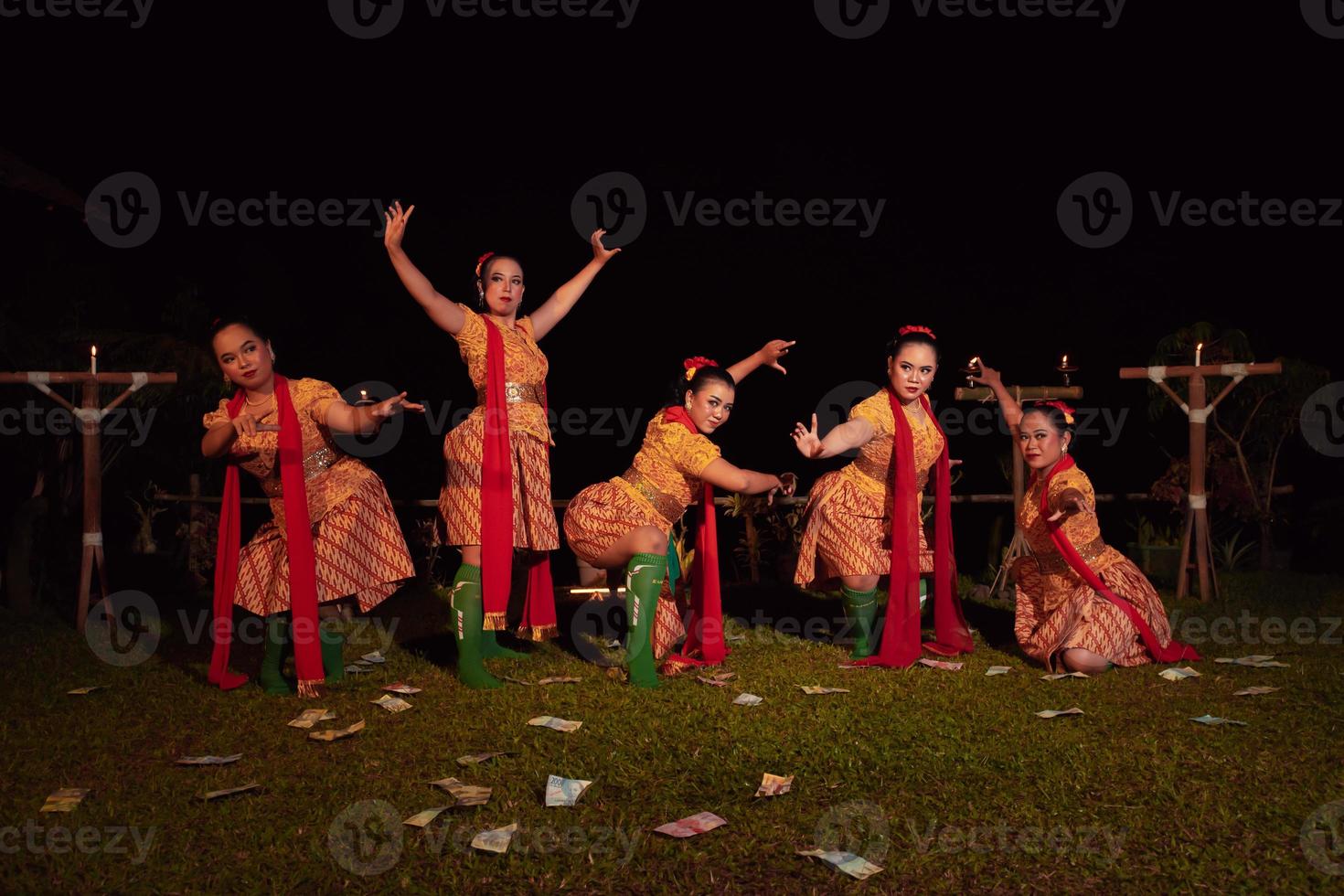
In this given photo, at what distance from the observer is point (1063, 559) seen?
4699 millimetres

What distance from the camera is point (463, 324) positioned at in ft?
14.1

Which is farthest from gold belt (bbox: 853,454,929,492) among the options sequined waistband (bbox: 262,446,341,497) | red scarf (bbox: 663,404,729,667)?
sequined waistband (bbox: 262,446,341,497)

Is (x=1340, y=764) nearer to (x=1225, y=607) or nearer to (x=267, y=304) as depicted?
(x=1225, y=607)

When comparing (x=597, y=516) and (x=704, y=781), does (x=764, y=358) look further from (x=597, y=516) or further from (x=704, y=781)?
(x=704, y=781)

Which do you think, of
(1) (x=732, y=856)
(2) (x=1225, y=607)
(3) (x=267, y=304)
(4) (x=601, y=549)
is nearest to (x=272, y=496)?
(4) (x=601, y=549)

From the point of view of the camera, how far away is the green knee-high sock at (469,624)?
4254 millimetres

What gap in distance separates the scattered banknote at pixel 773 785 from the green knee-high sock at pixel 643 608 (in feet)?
4.02

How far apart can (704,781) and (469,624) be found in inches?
61.1

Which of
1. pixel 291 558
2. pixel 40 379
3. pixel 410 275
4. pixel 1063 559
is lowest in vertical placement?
pixel 1063 559

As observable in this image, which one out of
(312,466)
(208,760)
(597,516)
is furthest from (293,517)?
(597,516)

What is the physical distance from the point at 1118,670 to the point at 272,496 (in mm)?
3651

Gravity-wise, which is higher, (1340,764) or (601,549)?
(601,549)

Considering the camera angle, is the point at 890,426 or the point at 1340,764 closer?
the point at 1340,764

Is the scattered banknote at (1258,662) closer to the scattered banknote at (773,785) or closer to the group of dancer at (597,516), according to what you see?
the group of dancer at (597,516)
